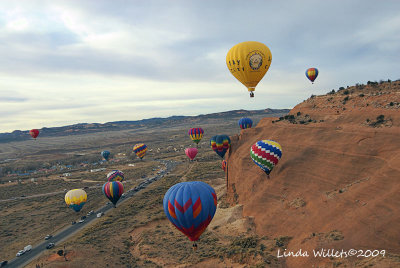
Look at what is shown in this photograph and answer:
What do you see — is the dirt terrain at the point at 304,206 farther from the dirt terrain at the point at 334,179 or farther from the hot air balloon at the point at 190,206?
the hot air balloon at the point at 190,206

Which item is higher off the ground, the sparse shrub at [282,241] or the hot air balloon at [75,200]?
the sparse shrub at [282,241]

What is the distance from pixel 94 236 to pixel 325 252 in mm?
27727

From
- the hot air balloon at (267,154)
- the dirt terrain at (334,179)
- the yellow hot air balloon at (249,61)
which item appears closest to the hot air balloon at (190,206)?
the dirt terrain at (334,179)

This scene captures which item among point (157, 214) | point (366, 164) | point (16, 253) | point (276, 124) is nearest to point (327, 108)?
point (276, 124)

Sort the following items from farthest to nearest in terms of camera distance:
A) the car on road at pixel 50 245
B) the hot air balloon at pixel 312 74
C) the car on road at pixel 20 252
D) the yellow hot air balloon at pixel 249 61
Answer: the hot air balloon at pixel 312 74, the yellow hot air balloon at pixel 249 61, the car on road at pixel 50 245, the car on road at pixel 20 252

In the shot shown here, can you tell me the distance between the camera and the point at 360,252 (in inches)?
660

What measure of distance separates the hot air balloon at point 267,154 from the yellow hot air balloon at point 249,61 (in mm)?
14849

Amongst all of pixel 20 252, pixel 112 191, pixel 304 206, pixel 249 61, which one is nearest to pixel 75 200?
pixel 112 191

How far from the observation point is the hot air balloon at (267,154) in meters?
27.6

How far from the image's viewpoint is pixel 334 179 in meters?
23.7

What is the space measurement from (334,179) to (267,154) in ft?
22.8

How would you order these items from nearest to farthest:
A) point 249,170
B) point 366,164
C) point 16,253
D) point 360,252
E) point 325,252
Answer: point 360,252, point 325,252, point 366,164, point 16,253, point 249,170

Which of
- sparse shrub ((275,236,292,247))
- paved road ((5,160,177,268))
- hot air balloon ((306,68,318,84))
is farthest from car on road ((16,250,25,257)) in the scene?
hot air balloon ((306,68,318,84))

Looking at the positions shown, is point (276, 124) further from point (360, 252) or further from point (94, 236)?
point (94, 236)
